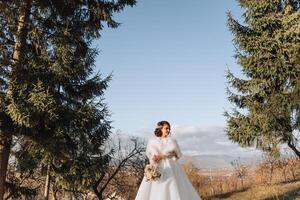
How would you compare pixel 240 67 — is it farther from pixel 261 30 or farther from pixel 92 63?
pixel 92 63

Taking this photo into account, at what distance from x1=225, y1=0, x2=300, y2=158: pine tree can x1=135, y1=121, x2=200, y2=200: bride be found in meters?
10.4

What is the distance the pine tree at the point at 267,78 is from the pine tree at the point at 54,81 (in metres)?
6.97

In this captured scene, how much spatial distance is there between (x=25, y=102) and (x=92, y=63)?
3224 mm

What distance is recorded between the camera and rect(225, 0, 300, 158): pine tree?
774 inches

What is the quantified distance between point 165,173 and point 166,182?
23 centimetres

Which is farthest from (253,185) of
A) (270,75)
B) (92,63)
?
(92,63)

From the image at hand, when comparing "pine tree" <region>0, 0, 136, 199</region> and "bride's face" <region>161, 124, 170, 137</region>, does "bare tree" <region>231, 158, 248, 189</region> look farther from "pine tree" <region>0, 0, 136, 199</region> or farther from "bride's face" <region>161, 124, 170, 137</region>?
"bride's face" <region>161, 124, 170, 137</region>

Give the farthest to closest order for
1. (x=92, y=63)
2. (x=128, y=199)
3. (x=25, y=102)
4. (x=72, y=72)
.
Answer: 1. (x=128, y=199)
2. (x=92, y=63)
3. (x=72, y=72)
4. (x=25, y=102)

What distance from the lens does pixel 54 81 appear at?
15.3m

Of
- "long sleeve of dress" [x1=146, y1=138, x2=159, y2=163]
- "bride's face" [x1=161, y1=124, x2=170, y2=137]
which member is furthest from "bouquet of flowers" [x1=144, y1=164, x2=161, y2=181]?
"bride's face" [x1=161, y1=124, x2=170, y2=137]

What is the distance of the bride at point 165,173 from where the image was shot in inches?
387

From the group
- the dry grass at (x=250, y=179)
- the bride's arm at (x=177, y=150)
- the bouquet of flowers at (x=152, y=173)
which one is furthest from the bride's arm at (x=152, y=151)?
the dry grass at (x=250, y=179)

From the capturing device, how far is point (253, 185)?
873 inches

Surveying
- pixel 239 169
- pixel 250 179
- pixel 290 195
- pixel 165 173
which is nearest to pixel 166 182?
pixel 165 173
